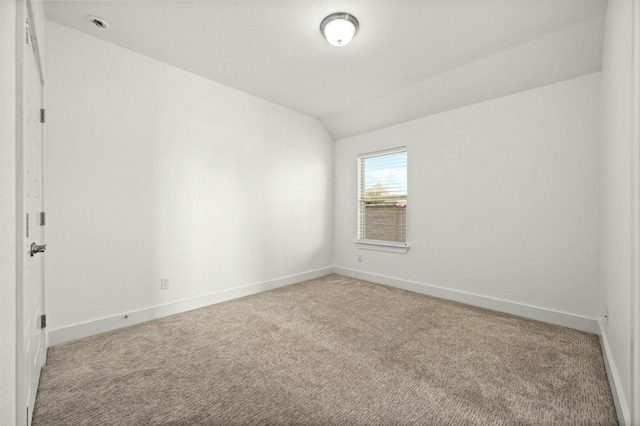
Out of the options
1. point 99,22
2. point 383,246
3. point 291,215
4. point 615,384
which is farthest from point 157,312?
point 615,384

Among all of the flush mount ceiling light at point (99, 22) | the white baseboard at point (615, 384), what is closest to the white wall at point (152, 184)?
the flush mount ceiling light at point (99, 22)

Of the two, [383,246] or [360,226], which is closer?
[383,246]

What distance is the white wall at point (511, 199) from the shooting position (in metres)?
2.76

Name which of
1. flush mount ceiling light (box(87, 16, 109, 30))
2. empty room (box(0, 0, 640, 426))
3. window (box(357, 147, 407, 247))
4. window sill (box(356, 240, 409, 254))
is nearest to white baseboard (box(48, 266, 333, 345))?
empty room (box(0, 0, 640, 426))

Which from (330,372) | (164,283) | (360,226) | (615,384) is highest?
(360,226)

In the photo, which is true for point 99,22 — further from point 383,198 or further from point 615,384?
point 615,384

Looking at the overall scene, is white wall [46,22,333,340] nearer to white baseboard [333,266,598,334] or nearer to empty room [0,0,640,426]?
empty room [0,0,640,426]

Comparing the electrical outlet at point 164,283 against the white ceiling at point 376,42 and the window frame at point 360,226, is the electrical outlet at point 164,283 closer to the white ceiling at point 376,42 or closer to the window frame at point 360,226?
the white ceiling at point 376,42

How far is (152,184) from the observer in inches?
117

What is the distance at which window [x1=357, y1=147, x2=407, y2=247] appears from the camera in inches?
167

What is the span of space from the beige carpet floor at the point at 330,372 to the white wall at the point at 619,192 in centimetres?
34

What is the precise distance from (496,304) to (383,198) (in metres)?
2.07

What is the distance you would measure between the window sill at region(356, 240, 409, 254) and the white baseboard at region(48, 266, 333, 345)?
117 centimetres
